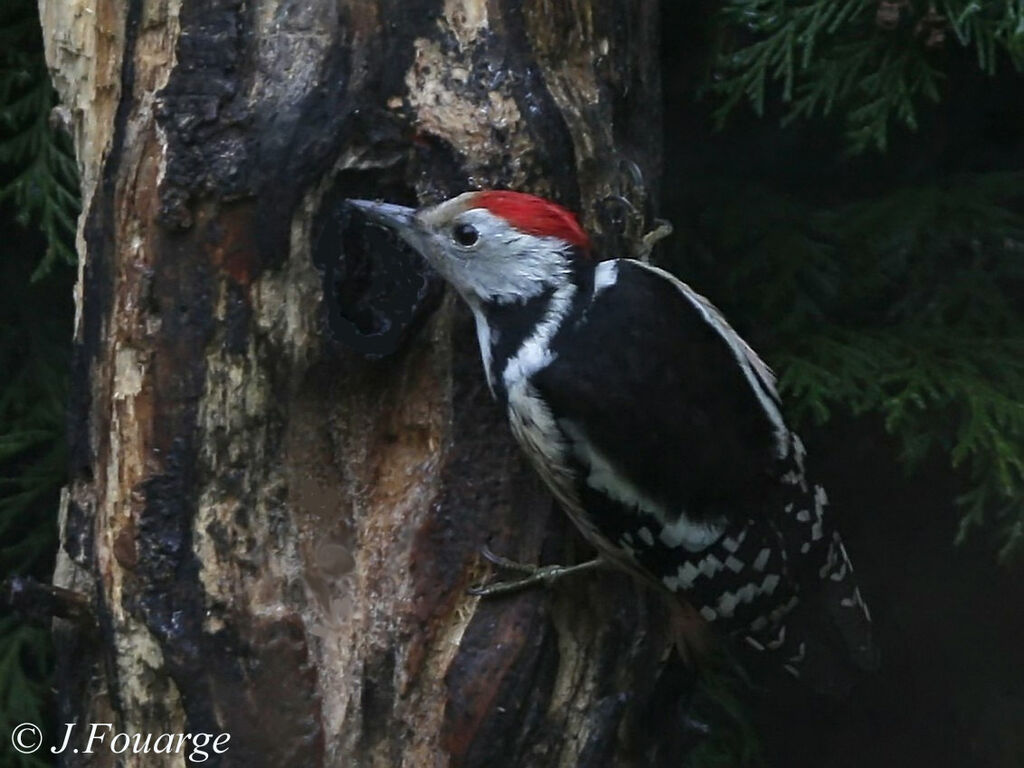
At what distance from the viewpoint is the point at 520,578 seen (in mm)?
1597

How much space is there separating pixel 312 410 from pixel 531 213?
1.23ft

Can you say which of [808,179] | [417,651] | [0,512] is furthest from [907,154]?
[0,512]

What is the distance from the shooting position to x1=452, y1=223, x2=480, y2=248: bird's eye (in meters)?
1.58

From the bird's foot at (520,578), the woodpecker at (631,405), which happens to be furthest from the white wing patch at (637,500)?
the bird's foot at (520,578)

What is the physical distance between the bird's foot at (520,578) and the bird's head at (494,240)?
335 millimetres

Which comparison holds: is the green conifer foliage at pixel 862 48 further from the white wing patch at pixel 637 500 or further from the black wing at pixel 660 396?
the white wing patch at pixel 637 500

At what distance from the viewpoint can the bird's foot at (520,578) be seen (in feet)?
5.16

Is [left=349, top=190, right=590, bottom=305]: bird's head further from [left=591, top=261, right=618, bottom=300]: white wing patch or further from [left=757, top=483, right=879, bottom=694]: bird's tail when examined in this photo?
[left=757, top=483, right=879, bottom=694]: bird's tail

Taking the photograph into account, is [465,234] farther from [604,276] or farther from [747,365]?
[747,365]

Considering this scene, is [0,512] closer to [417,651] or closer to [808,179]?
[417,651]

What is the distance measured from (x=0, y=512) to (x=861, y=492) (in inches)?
60.7

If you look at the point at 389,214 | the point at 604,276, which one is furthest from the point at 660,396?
the point at 389,214

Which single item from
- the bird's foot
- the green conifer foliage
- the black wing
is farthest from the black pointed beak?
the green conifer foliage

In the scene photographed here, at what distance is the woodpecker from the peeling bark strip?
0.19ft
